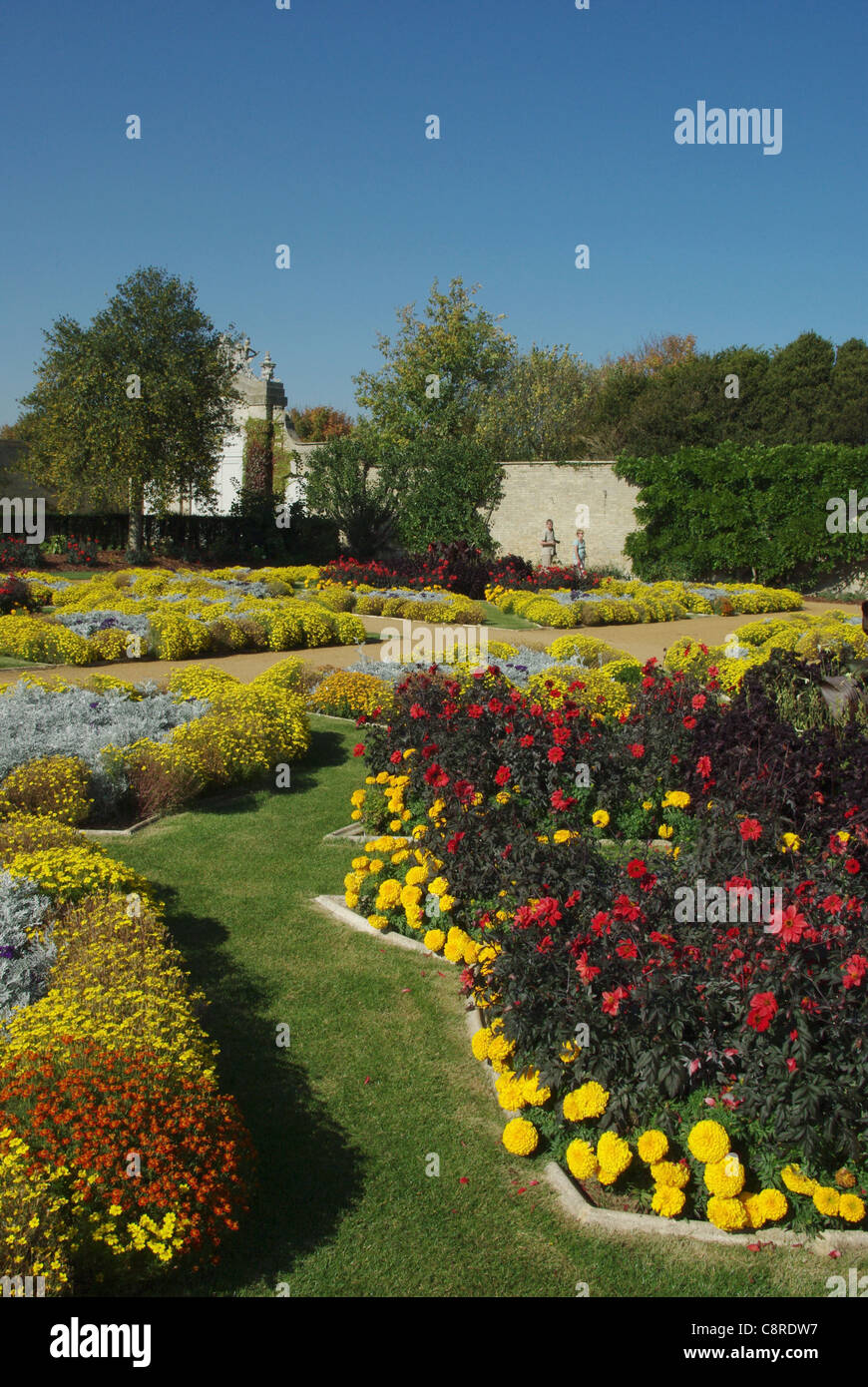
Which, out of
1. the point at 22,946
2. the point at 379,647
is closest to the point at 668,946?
the point at 22,946

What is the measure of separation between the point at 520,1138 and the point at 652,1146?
0.48 metres

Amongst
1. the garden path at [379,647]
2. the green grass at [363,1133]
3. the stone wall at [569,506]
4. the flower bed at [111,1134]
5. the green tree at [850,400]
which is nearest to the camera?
the flower bed at [111,1134]

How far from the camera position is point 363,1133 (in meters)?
3.58

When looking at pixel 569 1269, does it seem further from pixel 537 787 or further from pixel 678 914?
pixel 537 787

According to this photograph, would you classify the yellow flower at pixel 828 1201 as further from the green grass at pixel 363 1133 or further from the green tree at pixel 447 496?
the green tree at pixel 447 496

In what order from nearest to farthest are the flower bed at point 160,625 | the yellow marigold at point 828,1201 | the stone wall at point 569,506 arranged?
1. the yellow marigold at point 828,1201
2. the flower bed at point 160,625
3. the stone wall at point 569,506

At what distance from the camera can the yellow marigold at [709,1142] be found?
3115mm

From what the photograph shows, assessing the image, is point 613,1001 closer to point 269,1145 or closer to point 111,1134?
point 269,1145

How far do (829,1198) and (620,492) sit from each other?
21951 millimetres

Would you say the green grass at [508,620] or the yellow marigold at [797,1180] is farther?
the green grass at [508,620]

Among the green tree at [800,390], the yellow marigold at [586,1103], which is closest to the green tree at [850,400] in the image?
the green tree at [800,390]

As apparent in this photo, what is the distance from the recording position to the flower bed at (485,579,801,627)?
612 inches

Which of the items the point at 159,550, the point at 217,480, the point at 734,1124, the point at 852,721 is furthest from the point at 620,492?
the point at 734,1124

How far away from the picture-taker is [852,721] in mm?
6746
